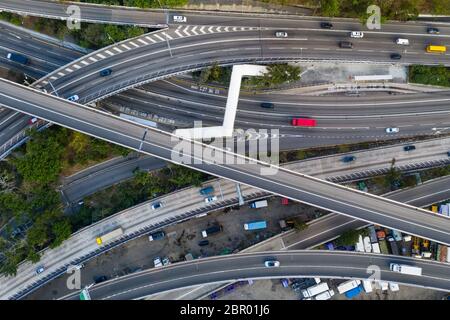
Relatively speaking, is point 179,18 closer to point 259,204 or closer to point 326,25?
point 326,25

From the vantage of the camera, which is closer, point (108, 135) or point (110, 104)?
point (108, 135)

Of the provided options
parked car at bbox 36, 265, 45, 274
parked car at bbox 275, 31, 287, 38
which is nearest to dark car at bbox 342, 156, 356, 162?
parked car at bbox 275, 31, 287, 38

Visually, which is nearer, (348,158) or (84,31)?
(84,31)

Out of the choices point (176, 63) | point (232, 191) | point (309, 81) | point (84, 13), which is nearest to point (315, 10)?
point (309, 81)

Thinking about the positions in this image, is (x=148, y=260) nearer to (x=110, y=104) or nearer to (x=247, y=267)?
(x=247, y=267)

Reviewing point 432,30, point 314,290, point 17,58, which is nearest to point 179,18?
point 17,58

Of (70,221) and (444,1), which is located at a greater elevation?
(444,1)

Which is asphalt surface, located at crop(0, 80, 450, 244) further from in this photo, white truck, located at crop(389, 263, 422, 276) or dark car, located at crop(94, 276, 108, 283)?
dark car, located at crop(94, 276, 108, 283)
